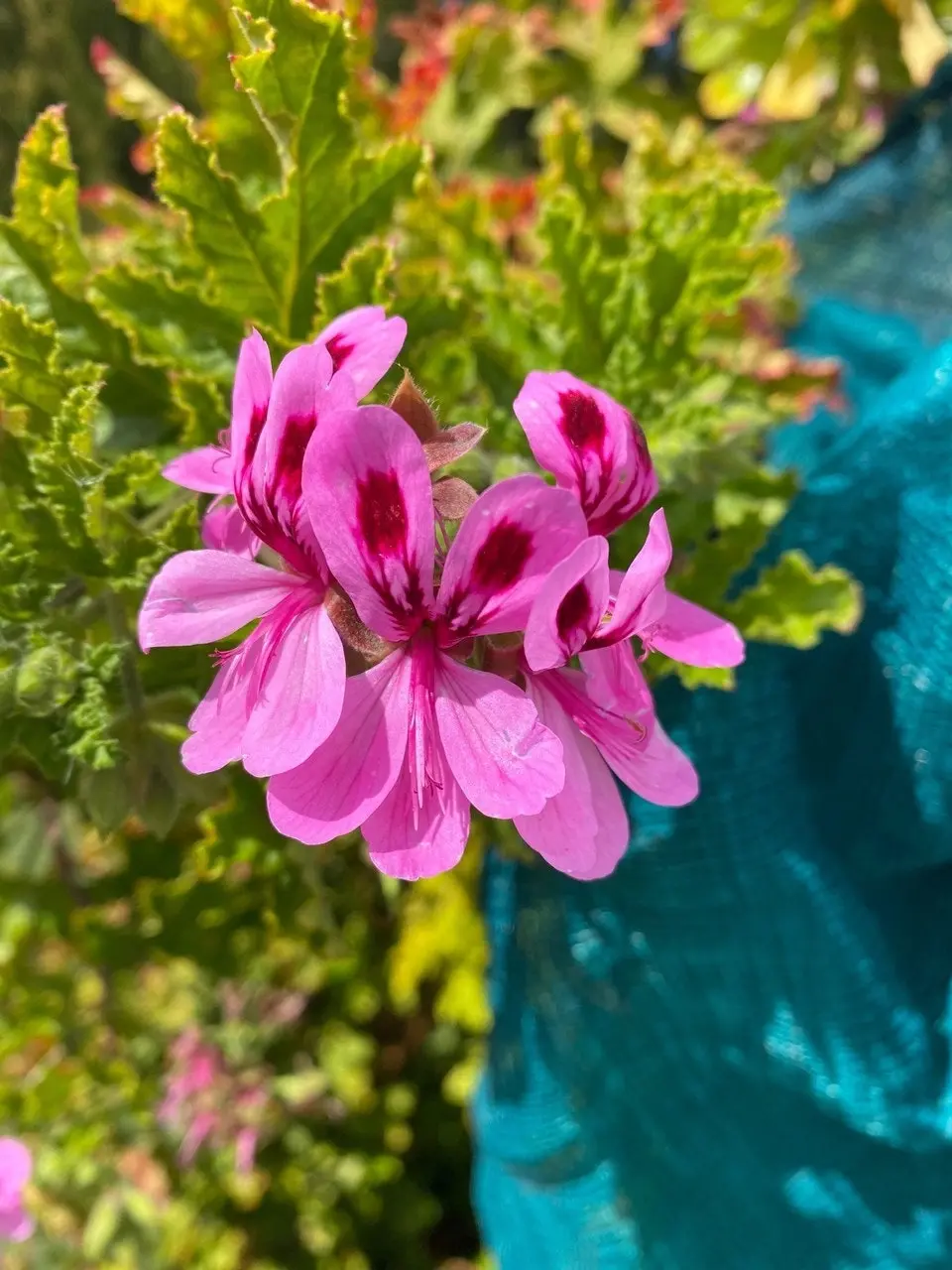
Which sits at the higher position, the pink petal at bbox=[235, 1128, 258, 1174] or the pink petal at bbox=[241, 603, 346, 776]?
the pink petal at bbox=[241, 603, 346, 776]

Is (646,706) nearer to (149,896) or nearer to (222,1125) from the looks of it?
(149,896)

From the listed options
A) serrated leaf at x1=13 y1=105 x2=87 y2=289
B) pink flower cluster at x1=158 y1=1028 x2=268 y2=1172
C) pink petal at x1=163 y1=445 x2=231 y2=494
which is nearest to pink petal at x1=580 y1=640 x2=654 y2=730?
pink petal at x1=163 y1=445 x2=231 y2=494

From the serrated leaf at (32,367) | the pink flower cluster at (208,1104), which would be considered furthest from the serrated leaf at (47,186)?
the pink flower cluster at (208,1104)

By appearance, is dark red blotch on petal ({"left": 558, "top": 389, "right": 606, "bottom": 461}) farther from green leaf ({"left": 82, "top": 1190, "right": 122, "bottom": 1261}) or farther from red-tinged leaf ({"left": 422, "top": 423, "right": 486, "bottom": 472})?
Result: green leaf ({"left": 82, "top": 1190, "right": 122, "bottom": 1261})

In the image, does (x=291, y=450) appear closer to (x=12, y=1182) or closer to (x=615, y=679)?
(x=615, y=679)

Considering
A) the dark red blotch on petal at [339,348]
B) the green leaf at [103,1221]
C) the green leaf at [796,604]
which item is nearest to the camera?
the dark red blotch on petal at [339,348]

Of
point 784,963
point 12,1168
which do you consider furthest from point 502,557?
point 12,1168

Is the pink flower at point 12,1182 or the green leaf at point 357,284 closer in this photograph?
the green leaf at point 357,284

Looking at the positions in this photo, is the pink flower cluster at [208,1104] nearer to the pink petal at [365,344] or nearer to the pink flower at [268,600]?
the pink flower at [268,600]
